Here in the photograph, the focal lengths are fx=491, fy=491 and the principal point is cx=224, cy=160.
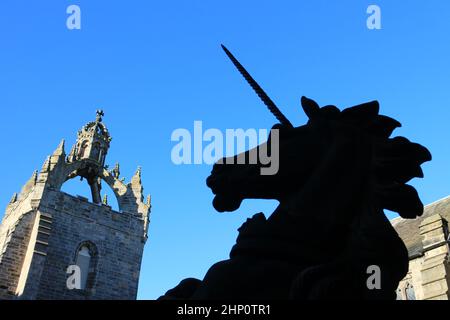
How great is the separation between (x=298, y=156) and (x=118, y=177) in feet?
108

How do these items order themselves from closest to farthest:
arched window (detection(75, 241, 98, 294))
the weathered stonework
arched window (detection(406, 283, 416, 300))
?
the weathered stonework → arched window (detection(406, 283, 416, 300)) → arched window (detection(75, 241, 98, 294))

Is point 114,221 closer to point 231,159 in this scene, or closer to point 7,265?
point 7,265

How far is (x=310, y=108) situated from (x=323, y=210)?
2.71 ft

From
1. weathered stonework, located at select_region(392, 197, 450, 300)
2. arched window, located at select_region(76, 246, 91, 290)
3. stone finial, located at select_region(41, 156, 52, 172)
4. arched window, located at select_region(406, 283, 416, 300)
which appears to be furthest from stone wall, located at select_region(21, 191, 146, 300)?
weathered stonework, located at select_region(392, 197, 450, 300)

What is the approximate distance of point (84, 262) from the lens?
3031 cm

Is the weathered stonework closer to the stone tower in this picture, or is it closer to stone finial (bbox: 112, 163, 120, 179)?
the stone tower

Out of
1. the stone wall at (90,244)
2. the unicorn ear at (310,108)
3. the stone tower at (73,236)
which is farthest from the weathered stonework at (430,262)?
the stone tower at (73,236)

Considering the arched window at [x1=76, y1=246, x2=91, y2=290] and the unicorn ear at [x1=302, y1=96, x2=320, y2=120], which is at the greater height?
the arched window at [x1=76, y1=246, x2=91, y2=290]

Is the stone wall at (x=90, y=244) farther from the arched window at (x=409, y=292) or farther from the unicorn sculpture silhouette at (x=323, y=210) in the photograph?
the unicorn sculpture silhouette at (x=323, y=210)

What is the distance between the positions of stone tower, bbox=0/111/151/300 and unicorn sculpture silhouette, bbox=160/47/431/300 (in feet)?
88.2

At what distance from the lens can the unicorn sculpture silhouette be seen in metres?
2.58

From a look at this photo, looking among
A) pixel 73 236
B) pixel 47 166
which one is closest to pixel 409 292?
pixel 73 236

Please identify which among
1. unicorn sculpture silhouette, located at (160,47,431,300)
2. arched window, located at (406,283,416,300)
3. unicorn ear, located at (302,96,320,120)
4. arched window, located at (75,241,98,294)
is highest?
arched window, located at (75,241,98,294)

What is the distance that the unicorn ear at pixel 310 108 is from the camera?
3391 millimetres
